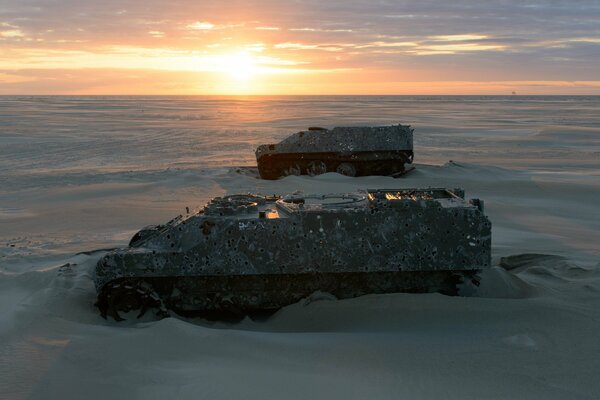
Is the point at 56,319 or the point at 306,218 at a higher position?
the point at 306,218

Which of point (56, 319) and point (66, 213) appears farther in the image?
point (66, 213)

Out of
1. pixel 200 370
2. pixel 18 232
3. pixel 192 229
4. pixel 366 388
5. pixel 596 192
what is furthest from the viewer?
pixel 596 192

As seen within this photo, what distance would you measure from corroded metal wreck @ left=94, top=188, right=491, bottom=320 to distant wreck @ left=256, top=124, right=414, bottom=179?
12204 mm

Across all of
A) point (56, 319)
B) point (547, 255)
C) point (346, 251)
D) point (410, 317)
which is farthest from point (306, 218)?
point (547, 255)

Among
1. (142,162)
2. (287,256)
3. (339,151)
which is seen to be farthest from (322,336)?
(142,162)

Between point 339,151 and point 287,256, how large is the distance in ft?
41.3

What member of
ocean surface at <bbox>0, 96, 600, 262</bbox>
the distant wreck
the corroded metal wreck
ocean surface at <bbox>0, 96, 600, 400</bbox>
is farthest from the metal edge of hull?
the corroded metal wreck

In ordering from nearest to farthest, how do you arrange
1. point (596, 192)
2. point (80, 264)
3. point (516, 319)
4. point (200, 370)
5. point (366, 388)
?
point (366, 388), point (200, 370), point (516, 319), point (80, 264), point (596, 192)

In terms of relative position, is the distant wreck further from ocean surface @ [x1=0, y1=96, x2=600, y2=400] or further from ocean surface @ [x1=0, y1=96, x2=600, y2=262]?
ocean surface @ [x1=0, y1=96, x2=600, y2=400]

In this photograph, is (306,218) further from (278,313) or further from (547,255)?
(547,255)

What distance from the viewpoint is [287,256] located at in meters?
6.76

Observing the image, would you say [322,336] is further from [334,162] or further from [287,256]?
[334,162]

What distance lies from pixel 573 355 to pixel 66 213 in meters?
11.1

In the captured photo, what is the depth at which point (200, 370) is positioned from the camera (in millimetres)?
5293
